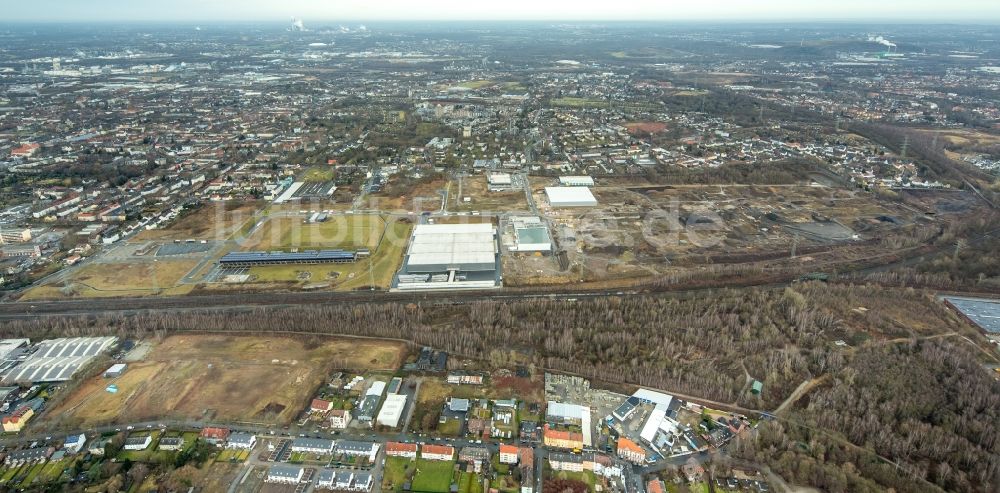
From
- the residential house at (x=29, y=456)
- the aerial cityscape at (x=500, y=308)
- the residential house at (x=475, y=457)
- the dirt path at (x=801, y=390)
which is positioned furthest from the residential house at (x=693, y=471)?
the residential house at (x=29, y=456)

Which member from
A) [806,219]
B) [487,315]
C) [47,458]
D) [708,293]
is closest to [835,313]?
[708,293]

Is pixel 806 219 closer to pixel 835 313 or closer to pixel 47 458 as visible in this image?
pixel 835 313

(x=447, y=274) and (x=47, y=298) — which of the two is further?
(x=447, y=274)

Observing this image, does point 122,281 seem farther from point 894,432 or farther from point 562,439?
point 894,432

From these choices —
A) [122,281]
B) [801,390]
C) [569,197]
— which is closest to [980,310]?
[801,390]

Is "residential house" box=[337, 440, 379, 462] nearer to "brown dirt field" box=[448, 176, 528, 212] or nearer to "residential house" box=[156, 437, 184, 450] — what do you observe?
"residential house" box=[156, 437, 184, 450]

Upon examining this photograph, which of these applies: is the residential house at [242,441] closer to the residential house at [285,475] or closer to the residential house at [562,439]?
the residential house at [285,475]

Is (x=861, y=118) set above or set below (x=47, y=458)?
above
